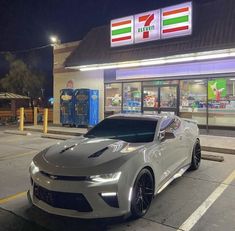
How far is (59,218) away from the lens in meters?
4.24

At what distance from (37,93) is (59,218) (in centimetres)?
3299

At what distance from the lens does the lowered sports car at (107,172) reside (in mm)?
3736

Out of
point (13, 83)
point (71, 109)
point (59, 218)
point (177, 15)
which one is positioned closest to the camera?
point (59, 218)

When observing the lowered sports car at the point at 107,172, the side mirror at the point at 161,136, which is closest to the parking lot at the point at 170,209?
the lowered sports car at the point at 107,172

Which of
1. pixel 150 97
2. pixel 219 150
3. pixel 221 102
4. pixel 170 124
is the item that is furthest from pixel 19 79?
pixel 170 124

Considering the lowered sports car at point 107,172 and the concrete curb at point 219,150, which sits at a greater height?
the lowered sports car at point 107,172

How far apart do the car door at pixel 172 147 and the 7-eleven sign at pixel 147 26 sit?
7712 millimetres

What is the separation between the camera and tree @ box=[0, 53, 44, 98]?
112 ft

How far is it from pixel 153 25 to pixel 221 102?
14.9 ft

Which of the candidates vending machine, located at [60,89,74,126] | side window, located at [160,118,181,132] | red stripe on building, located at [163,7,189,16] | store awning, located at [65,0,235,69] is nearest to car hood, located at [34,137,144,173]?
side window, located at [160,118,181,132]

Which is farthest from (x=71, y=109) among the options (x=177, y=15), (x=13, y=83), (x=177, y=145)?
(x=13, y=83)

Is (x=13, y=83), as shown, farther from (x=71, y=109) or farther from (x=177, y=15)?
(x=177, y=15)

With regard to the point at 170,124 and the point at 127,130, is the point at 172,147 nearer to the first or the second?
the point at 170,124

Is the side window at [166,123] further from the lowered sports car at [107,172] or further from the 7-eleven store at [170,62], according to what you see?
the 7-eleven store at [170,62]
